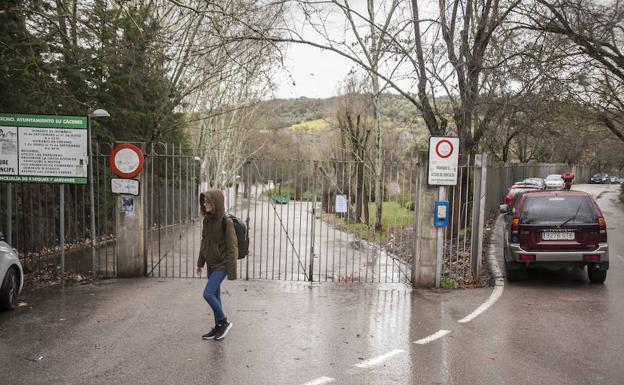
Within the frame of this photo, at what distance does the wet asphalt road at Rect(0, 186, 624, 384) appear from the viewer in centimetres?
529

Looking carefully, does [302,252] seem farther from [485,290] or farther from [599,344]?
[599,344]

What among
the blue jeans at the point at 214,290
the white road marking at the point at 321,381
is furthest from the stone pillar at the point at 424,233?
the white road marking at the point at 321,381

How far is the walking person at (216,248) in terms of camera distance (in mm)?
6273

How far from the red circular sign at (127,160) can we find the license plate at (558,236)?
7.36 metres

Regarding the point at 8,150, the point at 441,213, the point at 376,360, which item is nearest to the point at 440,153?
the point at 441,213

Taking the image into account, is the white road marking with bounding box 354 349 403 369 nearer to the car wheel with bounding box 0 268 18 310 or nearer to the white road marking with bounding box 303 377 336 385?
the white road marking with bounding box 303 377 336 385

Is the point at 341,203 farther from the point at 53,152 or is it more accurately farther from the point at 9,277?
the point at 9,277

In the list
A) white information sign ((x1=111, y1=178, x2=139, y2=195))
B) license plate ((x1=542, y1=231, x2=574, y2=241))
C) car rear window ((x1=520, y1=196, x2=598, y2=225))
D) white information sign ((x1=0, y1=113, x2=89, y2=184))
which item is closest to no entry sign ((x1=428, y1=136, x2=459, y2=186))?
car rear window ((x1=520, y1=196, x2=598, y2=225))

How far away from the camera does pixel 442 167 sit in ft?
30.0

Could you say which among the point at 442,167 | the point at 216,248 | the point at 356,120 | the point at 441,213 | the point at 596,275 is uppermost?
the point at 356,120

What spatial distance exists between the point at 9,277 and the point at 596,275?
9932mm

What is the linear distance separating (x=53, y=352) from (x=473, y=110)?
10.9 meters

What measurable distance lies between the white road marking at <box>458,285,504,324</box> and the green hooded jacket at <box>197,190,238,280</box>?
11.3 ft

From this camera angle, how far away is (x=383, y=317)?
24.6 ft
